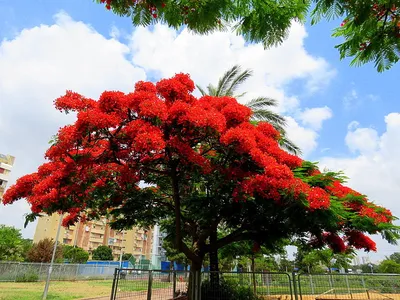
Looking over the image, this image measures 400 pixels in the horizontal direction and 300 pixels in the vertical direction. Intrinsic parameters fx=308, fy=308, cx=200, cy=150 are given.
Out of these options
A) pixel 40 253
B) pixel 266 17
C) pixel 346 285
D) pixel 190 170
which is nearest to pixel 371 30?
pixel 266 17

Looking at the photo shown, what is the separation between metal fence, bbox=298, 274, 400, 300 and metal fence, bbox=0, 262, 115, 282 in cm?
2597

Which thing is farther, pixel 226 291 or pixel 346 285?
pixel 346 285

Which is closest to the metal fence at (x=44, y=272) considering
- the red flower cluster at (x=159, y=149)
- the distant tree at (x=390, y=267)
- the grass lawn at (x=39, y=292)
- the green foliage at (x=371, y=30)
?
the grass lawn at (x=39, y=292)

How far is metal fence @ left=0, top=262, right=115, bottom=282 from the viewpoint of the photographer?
26484mm

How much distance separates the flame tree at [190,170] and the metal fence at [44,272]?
20.7m

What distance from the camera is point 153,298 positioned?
10.3 meters

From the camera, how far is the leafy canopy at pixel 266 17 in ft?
8.28

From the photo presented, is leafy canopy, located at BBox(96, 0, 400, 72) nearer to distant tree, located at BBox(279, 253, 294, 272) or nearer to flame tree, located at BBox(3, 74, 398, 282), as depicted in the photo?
flame tree, located at BBox(3, 74, 398, 282)

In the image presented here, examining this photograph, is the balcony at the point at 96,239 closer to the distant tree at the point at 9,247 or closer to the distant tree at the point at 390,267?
the distant tree at the point at 9,247

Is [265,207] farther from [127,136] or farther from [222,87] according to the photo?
[222,87]

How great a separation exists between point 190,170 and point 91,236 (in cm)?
7145

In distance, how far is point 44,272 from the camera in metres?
30.2

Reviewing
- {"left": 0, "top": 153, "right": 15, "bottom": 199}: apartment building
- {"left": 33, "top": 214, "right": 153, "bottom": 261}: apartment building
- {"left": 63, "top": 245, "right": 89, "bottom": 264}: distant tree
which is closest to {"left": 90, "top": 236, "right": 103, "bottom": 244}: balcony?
{"left": 33, "top": 214, "right": 153, "bottom": 261}: apartment building

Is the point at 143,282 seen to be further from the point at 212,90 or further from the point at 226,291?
the point at 212,90
